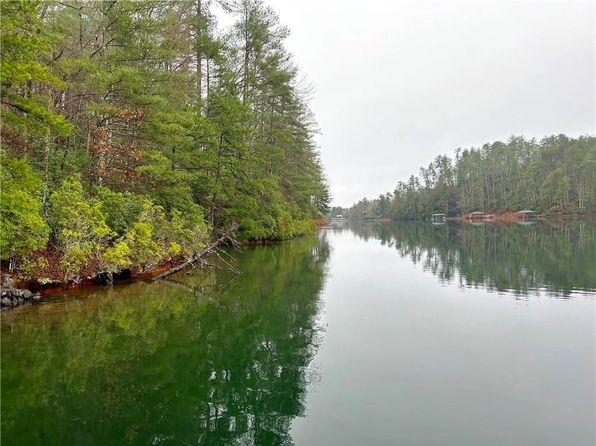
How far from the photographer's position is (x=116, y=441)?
4633 mm

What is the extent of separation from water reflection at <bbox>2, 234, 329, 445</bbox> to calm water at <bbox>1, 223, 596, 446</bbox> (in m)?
0.03

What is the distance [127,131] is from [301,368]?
15294mm

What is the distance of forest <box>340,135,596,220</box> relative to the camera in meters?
86.0

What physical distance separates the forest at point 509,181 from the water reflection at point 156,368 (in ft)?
298

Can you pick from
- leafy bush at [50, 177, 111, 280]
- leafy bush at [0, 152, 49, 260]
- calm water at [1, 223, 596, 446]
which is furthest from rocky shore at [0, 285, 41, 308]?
leafy bush at [50, 177, 111, 280]

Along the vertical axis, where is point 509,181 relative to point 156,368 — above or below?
above

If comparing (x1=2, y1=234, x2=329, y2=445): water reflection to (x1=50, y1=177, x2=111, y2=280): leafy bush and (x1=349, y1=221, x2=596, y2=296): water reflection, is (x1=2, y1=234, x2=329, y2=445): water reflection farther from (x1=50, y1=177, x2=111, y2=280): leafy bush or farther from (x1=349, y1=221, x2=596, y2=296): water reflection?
(x1=349, y1=221, x2=596, y2=296): water reflection

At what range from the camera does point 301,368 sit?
6.98 m

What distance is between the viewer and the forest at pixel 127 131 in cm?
1049

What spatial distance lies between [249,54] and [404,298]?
21.3 meters

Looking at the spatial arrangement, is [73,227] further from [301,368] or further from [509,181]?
[509,181]

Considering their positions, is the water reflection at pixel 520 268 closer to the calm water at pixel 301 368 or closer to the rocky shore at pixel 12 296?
the calm water at pixel 301 368

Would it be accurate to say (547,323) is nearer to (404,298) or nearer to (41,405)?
(404,298)

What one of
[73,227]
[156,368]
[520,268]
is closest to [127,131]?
[73,227]
